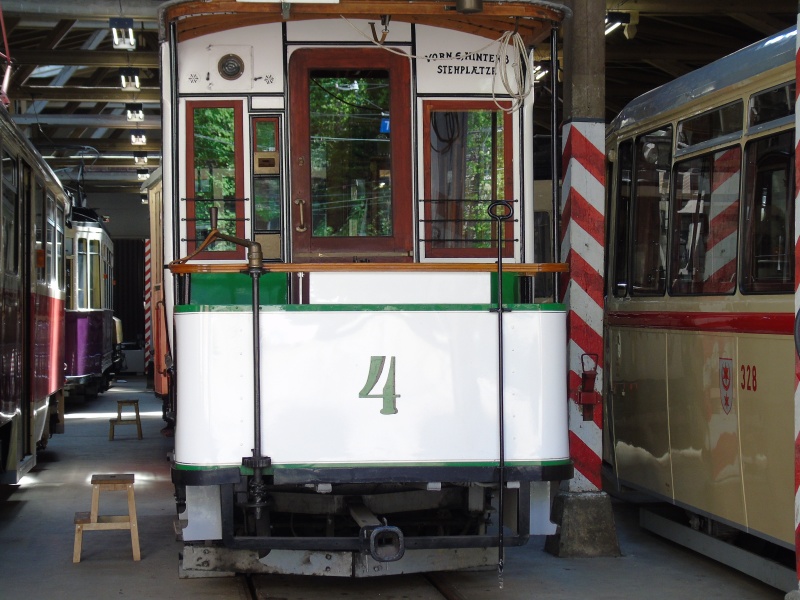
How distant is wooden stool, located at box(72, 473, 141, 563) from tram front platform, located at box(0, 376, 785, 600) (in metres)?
0.12

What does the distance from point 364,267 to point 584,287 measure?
2.26 m

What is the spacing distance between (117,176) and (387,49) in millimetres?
25414

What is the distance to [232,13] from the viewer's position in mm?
6566

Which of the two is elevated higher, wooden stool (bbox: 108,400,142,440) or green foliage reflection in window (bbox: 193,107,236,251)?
green foliage reflection in window (bbox: 193,107,236,251)

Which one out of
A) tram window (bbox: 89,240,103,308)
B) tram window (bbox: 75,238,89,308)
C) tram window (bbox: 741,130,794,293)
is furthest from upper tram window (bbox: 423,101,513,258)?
tram window (bbox: 89,240,103,308)

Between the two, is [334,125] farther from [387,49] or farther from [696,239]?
[696,239]

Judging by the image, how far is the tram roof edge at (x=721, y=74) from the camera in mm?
6422

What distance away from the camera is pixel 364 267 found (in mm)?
6133

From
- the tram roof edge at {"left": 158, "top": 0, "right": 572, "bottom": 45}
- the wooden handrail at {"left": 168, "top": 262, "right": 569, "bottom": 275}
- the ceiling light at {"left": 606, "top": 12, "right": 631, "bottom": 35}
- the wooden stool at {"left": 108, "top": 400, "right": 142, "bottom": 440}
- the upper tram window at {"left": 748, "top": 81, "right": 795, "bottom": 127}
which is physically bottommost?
the wooden stool at {"left": 108, "top": 400, "right": 142, "bottom": 440}

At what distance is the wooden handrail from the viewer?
19.5 ft

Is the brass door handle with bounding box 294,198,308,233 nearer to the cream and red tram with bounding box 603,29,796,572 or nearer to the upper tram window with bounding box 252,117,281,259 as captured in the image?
the upper tram window with bounding box 252,117,281,259

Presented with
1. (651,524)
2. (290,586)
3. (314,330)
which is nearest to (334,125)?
(314,330)

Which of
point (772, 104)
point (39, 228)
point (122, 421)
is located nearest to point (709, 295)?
point (772, 104)

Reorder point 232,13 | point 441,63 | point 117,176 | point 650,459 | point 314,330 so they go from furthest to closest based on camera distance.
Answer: point 117,176 < point 650,459 < point 441,63 < point 232,13 < point 314,330
